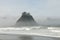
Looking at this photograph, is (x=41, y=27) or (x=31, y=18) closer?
(x=41, y=27)

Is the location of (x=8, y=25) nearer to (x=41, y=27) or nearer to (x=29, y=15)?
(x=29, y=15)

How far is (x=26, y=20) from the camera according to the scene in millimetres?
17047

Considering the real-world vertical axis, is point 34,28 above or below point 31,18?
below

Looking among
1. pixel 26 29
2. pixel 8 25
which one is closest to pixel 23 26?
pixel 26 29

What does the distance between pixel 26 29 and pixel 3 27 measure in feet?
9.28

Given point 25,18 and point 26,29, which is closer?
point 26,29

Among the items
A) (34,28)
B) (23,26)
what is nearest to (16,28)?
(23,26)

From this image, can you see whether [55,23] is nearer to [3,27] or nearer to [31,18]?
[31,18]

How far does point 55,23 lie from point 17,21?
177 inches

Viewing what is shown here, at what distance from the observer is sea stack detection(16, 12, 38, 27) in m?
16.5

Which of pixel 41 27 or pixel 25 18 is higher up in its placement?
pixel 25 18

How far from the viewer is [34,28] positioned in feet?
52.4

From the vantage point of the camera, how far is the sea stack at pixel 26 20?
16.5m

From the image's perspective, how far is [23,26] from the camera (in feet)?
54.3
